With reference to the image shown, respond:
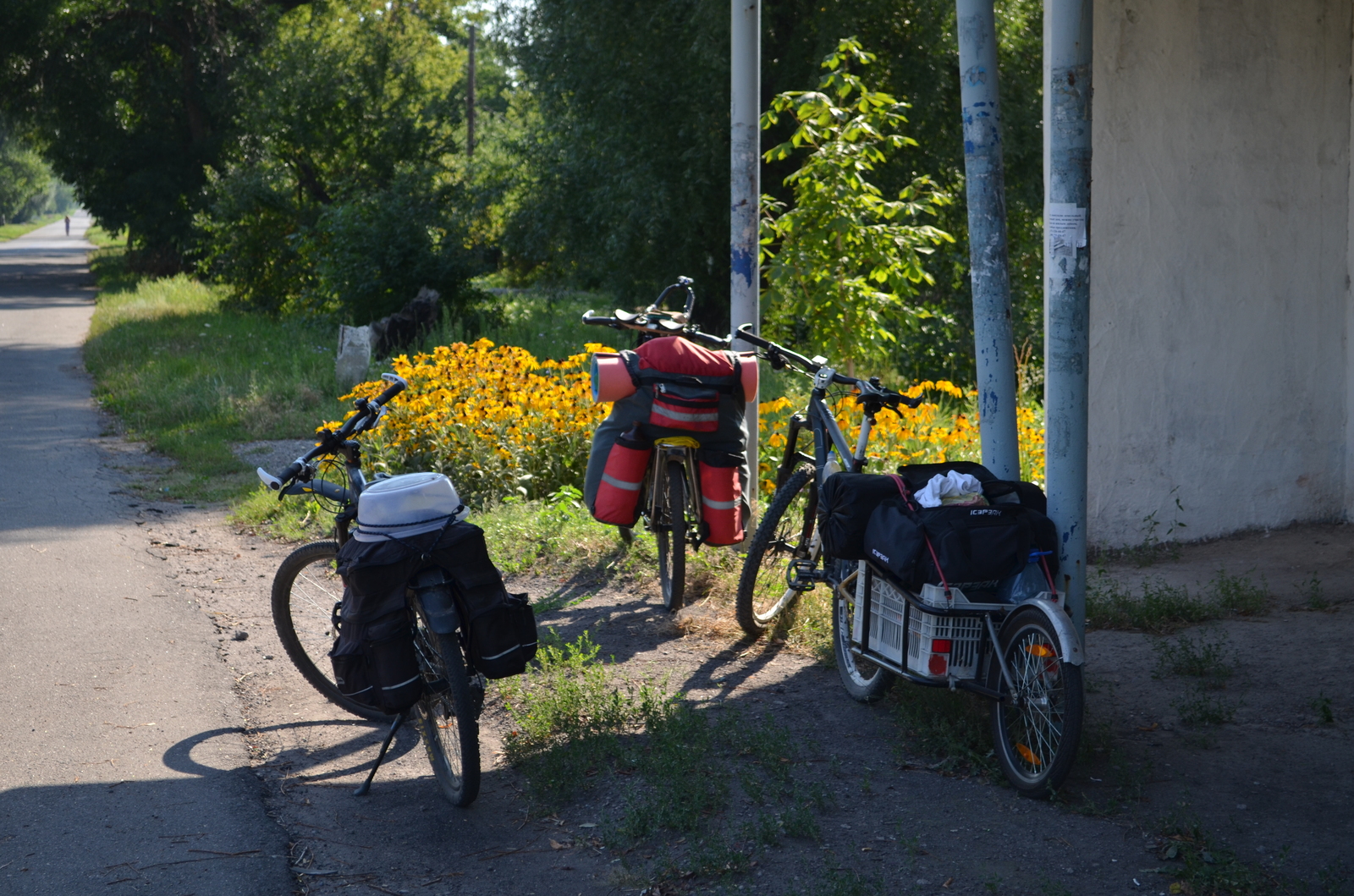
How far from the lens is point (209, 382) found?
11852 mm

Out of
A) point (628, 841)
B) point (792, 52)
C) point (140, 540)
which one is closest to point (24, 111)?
point (792, 52)

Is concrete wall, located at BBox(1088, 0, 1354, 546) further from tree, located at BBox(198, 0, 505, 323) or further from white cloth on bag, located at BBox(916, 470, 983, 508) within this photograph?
tree, located at BBox(198, 0, 505, 323)

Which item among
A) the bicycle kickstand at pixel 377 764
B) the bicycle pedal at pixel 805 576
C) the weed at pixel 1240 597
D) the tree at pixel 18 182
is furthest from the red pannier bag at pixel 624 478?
the tree at pixel 18 182

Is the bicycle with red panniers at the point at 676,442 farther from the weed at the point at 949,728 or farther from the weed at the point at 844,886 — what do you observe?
the weed at the point at 844,886

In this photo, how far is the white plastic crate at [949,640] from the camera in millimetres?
3730

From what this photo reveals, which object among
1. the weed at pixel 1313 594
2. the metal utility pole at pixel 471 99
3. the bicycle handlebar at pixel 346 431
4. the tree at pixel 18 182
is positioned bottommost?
the weed at pixel 1313 594

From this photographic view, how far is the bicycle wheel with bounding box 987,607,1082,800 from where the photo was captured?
3.27m

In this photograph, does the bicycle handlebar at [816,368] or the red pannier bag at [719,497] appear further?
the red pannier bag at [719,497]

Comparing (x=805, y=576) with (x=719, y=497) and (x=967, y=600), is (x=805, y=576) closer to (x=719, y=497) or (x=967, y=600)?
(x=719, y=497)

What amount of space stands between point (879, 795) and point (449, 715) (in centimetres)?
134

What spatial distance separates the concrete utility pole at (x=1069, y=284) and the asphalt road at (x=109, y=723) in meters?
2.60

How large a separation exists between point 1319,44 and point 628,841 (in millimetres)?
5704

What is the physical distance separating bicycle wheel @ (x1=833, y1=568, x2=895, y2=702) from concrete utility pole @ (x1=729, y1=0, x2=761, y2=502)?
140 cm

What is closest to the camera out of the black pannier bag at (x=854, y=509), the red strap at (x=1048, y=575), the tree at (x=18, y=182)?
the red strap at (x=1048, y=575)
